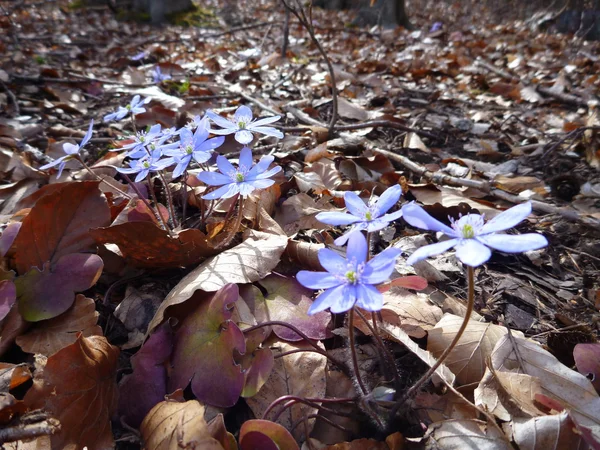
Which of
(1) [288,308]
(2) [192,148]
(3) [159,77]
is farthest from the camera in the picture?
(3) [159,77]

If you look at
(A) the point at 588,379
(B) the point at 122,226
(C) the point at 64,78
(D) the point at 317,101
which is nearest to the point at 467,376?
(A) the point at 588,379

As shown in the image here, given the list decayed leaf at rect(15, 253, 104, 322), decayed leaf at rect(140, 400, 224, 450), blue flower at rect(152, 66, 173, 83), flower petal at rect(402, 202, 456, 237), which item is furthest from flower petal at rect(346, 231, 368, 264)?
blue flower at rect(152, 66, 173, 83)

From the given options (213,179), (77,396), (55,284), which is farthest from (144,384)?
(213,179)

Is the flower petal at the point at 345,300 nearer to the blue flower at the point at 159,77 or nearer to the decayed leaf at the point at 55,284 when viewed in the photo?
the decayed leaf at the point at 55,284

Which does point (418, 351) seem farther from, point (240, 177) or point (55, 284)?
point (55, 284)

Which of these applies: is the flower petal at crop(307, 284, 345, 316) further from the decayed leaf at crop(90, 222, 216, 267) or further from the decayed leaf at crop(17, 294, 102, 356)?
the decayed leaf at crop(17, 294, 102, 356)

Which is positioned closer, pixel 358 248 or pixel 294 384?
pixel 358 248

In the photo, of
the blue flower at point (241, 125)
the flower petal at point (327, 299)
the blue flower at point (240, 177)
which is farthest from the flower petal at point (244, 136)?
the flower petal at point (327, 299)
